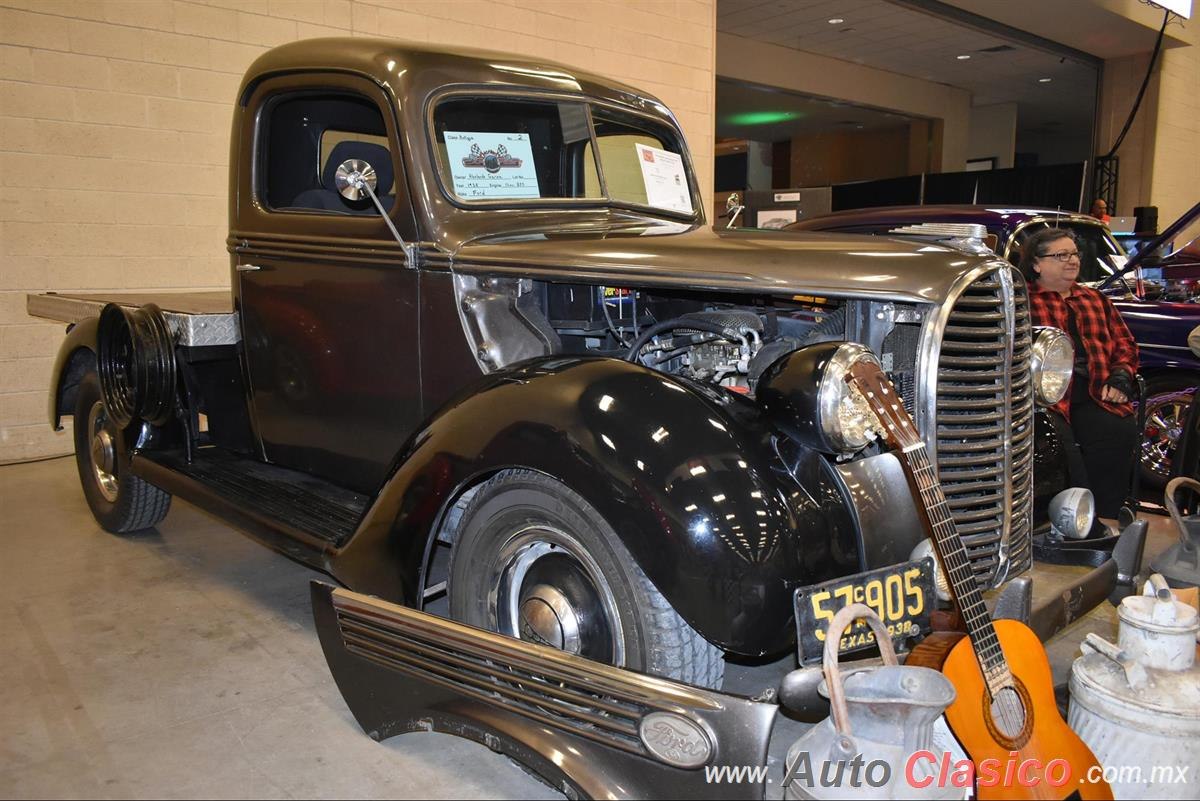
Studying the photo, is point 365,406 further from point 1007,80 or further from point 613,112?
point 1007,80

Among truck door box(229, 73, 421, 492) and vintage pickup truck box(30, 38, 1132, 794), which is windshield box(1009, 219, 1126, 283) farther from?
truck door box(229, 73, 421, 492)

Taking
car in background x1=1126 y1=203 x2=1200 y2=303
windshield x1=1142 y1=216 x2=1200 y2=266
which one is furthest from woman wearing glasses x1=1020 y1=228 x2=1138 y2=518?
windshield x1=1142 y1=216 x2=1200 y2=266

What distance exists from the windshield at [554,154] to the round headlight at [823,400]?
1277 millimetres

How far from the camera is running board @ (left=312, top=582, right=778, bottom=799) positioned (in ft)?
5.41

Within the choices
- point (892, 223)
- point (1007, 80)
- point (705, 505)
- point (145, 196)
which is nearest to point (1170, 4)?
point (1007, 80)

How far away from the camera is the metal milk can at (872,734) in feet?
5.17

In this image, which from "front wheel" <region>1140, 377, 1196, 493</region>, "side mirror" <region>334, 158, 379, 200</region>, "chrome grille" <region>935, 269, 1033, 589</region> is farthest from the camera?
"front wheel" <region>1140, 377, 1196, 493</region>

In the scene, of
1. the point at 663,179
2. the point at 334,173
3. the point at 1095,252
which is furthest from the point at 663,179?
the point at 1095,252

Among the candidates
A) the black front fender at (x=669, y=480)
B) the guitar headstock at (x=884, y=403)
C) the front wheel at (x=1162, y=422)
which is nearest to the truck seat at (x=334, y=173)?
the black front fender at (x=669, y=480)

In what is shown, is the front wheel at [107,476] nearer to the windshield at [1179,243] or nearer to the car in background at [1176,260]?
the car in background at [1176,260]

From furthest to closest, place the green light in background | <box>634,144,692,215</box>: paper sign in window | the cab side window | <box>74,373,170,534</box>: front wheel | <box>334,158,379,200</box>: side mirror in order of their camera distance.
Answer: the green light in background → <box>74,373,170,534</box>: front wheel → <box>634,144,692,215</box>: paper sign in window → the cab side window → <box>334,158,379,200</box>: side mirror

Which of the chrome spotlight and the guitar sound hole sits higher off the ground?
the chrome spotlight

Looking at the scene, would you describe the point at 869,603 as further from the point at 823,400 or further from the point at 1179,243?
the point at 1179,243

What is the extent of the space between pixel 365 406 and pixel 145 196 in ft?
11.6
